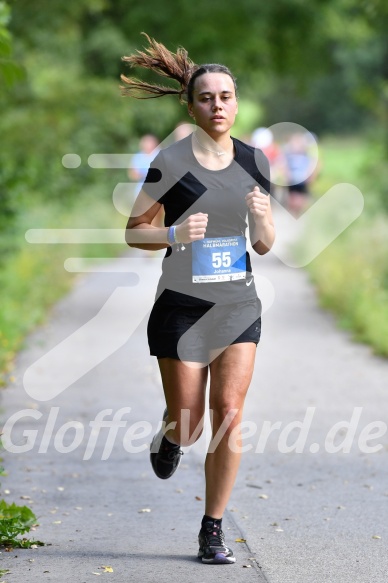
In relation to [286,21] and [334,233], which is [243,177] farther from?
[286,21]

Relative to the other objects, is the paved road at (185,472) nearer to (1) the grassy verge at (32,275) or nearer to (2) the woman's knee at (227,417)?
(1) the grassy verge at (32,275)

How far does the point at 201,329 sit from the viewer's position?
570 cm

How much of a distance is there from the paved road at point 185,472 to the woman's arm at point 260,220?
4.56 feet

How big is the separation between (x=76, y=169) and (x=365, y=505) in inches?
858

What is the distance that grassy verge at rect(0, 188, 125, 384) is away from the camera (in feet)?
42.1

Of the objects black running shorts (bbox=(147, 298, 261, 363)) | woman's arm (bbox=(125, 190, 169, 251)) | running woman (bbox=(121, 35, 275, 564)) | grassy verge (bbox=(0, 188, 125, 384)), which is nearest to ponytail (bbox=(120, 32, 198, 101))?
running woman (bbox=(121, 35, 275, 564))

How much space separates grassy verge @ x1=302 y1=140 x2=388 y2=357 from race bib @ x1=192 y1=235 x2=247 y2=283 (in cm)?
673

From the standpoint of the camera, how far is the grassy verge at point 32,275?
12820mm

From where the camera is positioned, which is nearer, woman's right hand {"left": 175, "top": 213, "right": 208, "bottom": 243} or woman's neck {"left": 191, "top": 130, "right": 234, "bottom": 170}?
woman's right hand {"left": 175, "top": 213, "right": 208, "bottom": 243}

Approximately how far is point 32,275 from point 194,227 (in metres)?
11.5

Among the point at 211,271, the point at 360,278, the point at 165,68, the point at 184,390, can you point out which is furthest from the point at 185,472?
the point at 360,278

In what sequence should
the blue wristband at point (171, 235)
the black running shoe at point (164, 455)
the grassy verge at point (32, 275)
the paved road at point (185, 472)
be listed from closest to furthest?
the blue wristband at point (171, 235)
the paved road at point (185, 472)
the black running shoe at point (164, 455)
the grassy verge at point (32, 275)

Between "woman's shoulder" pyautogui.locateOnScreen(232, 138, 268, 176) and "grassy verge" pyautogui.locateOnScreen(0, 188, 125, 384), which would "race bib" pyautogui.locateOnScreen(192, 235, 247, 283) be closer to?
"woman's shoulder" pyautogui.locateOnScreen(232, 138, 268, 176)

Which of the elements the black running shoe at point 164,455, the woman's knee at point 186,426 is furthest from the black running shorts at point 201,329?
the black running shoe at point 164,455
